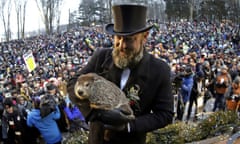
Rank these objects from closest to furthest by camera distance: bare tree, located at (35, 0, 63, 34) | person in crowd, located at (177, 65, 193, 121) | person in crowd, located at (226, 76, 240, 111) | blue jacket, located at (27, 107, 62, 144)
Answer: blue jacket, located at (27, 107, 62, 144) → person in crowd, located at (226, 76, 240, 111) → person in crowd, located at (177, 65, 193, 121) → bare tree, located at (35, 0, 63, 34)

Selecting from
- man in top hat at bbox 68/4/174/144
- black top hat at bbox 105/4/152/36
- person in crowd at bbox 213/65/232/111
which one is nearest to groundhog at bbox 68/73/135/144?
man in top hat at bbox 68/4/174/144

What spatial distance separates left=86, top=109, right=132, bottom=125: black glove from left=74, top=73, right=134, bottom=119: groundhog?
0.03m

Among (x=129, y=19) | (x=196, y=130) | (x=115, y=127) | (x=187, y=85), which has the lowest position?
(x=196, y=130)

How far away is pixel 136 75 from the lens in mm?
2057

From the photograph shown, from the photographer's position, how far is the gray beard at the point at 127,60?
2.00 metres

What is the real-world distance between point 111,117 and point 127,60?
1.29 feet

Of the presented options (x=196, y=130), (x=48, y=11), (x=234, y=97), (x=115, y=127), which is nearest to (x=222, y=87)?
(x=234, y=97)

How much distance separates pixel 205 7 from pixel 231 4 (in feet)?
14.3

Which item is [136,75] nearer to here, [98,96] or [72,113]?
[98,96]

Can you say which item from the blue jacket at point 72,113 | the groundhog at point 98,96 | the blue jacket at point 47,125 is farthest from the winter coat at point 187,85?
the groundhog at point 98,96

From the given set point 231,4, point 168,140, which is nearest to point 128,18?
point 168,140

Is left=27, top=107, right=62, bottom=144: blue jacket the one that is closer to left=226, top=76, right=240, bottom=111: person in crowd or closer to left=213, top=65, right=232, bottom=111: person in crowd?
left=226, top=76, right=240, bottom=111: person in crowd

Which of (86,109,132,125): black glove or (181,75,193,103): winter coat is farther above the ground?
(86,109,132,125): black glove

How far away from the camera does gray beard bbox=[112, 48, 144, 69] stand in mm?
2000
